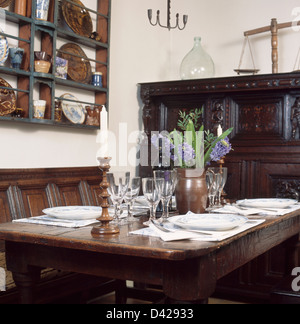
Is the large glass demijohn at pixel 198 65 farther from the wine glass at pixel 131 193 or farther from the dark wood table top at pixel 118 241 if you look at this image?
the dark wood table top at pixel 118 241

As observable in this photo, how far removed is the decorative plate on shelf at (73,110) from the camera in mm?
3344

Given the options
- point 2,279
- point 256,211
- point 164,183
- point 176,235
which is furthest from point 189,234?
point 2,279

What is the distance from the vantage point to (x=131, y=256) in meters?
1.50

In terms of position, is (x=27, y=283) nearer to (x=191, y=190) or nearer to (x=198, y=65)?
(x=191, y=190)

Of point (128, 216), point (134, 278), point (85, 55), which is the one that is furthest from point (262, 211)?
point (85, 55)

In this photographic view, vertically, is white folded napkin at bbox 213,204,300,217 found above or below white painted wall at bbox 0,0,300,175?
below

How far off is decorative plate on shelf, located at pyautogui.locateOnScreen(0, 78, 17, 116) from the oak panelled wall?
4.72 feet

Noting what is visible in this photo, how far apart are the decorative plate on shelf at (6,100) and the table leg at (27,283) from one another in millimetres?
1301

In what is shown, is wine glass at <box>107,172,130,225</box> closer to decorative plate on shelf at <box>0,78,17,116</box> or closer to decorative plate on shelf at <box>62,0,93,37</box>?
decorative plate on shelf at <box>0,78,17,116</box>

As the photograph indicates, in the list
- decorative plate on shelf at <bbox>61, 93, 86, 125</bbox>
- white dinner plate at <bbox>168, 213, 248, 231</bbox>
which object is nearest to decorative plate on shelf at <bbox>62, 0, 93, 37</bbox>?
decorative plate on shelf at <bbox>61, 93, 86, 125</bbox>

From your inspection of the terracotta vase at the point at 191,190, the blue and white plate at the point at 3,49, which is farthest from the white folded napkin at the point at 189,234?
the blue and white plate at the point at 3,49

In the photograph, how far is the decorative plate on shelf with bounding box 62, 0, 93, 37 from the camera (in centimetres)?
333

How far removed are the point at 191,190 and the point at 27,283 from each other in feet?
2.67

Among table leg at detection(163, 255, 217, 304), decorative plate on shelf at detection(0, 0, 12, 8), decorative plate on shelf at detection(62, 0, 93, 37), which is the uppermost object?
decorative plate on shelf at detection(62, 0, 93, 37)
